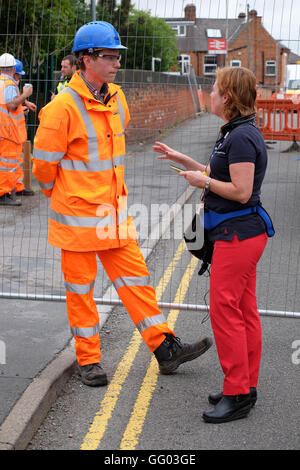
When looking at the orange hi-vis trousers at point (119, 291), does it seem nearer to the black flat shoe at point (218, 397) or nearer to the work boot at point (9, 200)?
the black flat shoe at point (218, 397)

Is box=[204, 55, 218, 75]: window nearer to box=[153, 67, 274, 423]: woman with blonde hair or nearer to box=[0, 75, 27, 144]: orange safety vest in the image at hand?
box=[153, 67, 274, 423]: woman with blonde hair

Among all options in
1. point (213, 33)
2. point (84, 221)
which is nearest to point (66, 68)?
point (213, 33)

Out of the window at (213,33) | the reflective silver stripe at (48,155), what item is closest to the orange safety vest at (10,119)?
the window at (213,33)

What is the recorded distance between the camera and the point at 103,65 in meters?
4.41

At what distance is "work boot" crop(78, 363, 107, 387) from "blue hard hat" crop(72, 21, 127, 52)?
2.08 m

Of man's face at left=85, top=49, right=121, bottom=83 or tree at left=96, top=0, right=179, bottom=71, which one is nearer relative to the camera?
man's face at left=85, top=49, right=121, bottom=83

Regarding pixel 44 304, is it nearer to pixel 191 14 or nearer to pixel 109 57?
pixel 109 57

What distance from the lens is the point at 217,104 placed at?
3.96m

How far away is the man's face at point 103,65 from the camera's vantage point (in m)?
4.41

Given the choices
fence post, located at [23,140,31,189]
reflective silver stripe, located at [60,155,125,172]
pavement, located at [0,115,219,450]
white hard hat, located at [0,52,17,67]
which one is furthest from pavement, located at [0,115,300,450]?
white hard hat, located at [0,52,17,67]

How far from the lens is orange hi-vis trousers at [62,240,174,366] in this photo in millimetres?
4547

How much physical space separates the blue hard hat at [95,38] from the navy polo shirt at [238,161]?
1.03 m

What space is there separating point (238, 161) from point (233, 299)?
80 centimetres
